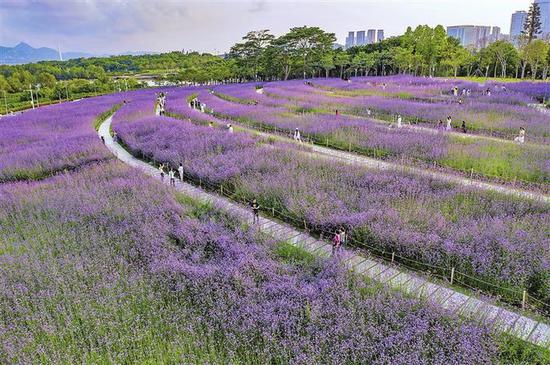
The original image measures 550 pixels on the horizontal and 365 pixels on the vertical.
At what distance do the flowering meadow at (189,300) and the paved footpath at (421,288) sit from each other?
0.93ft

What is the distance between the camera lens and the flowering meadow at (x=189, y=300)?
16.9 feet

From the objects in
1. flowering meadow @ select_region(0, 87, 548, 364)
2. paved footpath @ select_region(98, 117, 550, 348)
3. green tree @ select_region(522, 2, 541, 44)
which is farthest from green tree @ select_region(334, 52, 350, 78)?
paved footpath @ select_region(98, 117, 550, 348)

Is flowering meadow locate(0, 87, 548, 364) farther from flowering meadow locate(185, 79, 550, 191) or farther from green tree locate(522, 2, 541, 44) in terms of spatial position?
green tree locate(522, 2, 541, 44)

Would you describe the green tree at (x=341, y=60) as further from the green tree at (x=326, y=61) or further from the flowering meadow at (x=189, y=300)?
the flowering meadow at (x=189, y=300)

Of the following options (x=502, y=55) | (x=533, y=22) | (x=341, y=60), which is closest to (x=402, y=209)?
(x=502, y=55)

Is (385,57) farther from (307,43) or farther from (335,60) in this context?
(307,43)

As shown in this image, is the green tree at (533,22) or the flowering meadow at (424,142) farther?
the green tree at (533,22)

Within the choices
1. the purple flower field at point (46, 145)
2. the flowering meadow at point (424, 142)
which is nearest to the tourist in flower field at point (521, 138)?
the flowering meadow at point (424, 142)

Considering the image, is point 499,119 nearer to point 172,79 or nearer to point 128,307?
point 128,307

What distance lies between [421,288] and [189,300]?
4.11 m

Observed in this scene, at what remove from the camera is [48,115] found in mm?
30500

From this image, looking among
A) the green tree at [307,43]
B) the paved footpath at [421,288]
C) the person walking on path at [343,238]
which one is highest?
the green tree at [307,43]

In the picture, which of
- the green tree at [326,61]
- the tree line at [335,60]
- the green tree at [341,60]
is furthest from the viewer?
the green tree at [341,60]

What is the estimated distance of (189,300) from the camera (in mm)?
6293
